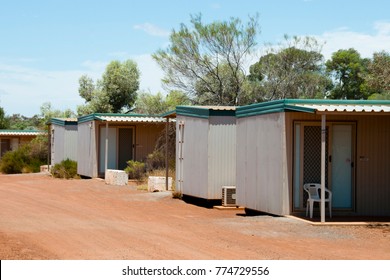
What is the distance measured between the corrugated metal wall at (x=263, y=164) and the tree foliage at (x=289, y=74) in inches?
671

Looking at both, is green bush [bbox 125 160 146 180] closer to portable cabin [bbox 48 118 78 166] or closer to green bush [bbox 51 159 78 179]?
green bush [bbox 51 159 78 179]

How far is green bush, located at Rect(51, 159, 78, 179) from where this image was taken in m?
31.3

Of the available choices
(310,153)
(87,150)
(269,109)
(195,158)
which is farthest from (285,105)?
(87,150)

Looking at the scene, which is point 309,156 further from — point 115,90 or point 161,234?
point 115,90

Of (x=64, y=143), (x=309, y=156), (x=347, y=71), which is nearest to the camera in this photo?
(x=309, y=156)

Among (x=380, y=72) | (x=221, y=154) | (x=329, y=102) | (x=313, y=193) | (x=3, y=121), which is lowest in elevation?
(x=313, y=193)

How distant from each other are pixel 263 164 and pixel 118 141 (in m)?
13.7

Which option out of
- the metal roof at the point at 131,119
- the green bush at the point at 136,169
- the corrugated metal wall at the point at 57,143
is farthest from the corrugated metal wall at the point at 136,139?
the corrugated metal wall at the point at 57,143

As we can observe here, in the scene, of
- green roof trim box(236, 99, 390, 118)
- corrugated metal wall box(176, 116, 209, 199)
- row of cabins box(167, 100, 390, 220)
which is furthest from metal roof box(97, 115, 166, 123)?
green roof trim box(236, 99, 390, 118)

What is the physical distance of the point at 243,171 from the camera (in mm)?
17219

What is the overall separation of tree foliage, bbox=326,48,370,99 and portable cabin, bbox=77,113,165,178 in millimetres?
22618

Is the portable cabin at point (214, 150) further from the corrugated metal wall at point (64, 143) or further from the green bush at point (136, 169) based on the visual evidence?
the corrugated metal wall at point (64, 143)

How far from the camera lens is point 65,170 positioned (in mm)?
31469

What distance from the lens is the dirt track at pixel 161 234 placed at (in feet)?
33.9
